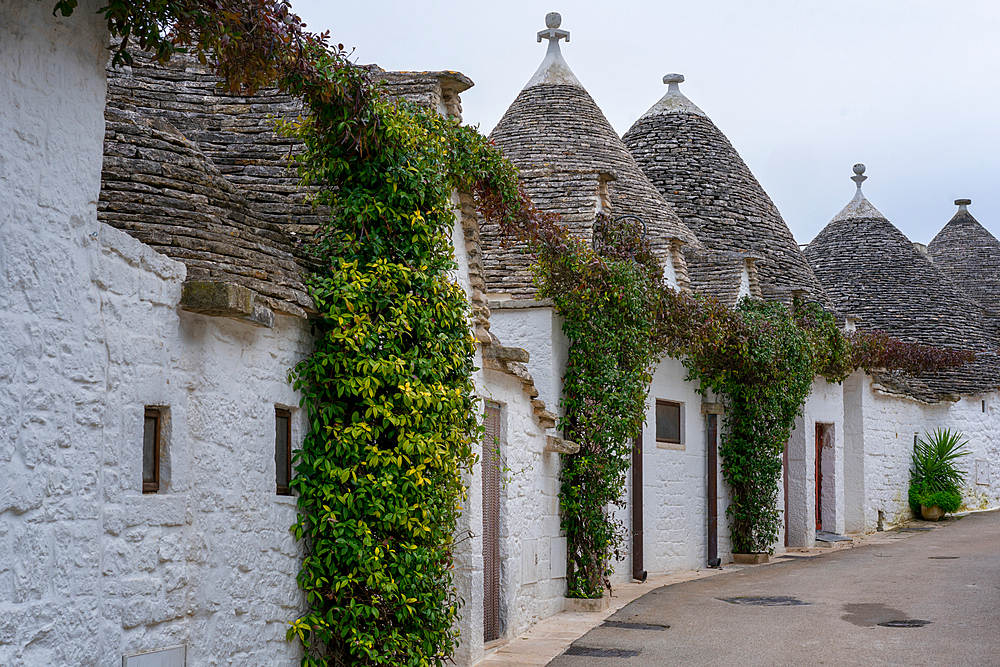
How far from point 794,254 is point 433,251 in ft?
48.2

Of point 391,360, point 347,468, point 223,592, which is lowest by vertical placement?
point 223,592

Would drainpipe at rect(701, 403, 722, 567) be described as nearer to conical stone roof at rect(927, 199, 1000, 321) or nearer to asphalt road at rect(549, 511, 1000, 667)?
asphalt road at rect(549, 511, 1000, 667)

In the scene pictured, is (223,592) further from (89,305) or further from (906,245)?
(906,245)

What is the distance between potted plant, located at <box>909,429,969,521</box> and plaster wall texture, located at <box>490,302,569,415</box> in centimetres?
1372

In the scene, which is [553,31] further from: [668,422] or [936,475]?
[936,475]

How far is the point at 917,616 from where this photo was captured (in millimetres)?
10117

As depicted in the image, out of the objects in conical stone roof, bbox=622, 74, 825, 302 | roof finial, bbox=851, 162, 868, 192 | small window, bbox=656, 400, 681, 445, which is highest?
roof finial, bbox=851, 162, 868, 192

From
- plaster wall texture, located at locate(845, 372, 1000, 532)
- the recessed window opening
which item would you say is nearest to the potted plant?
plaster wall texture, located at locate(845, 372, 1000, 532)

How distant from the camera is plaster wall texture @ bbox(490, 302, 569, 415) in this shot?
38.2 ft

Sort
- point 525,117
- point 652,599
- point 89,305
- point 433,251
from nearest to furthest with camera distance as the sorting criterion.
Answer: point 89,305
point 433,251
point 652,599
point 525,117

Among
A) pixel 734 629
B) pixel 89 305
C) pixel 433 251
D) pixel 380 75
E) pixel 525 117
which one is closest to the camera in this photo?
pixel 89 305

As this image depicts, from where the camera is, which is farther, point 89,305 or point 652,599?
point 652,599

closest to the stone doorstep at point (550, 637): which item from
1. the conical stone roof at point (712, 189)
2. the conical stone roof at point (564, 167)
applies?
the conical stone roof at point (564, 167)

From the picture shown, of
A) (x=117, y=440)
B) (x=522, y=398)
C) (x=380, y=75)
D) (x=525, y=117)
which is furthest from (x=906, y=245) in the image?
(x=117, y=440)
